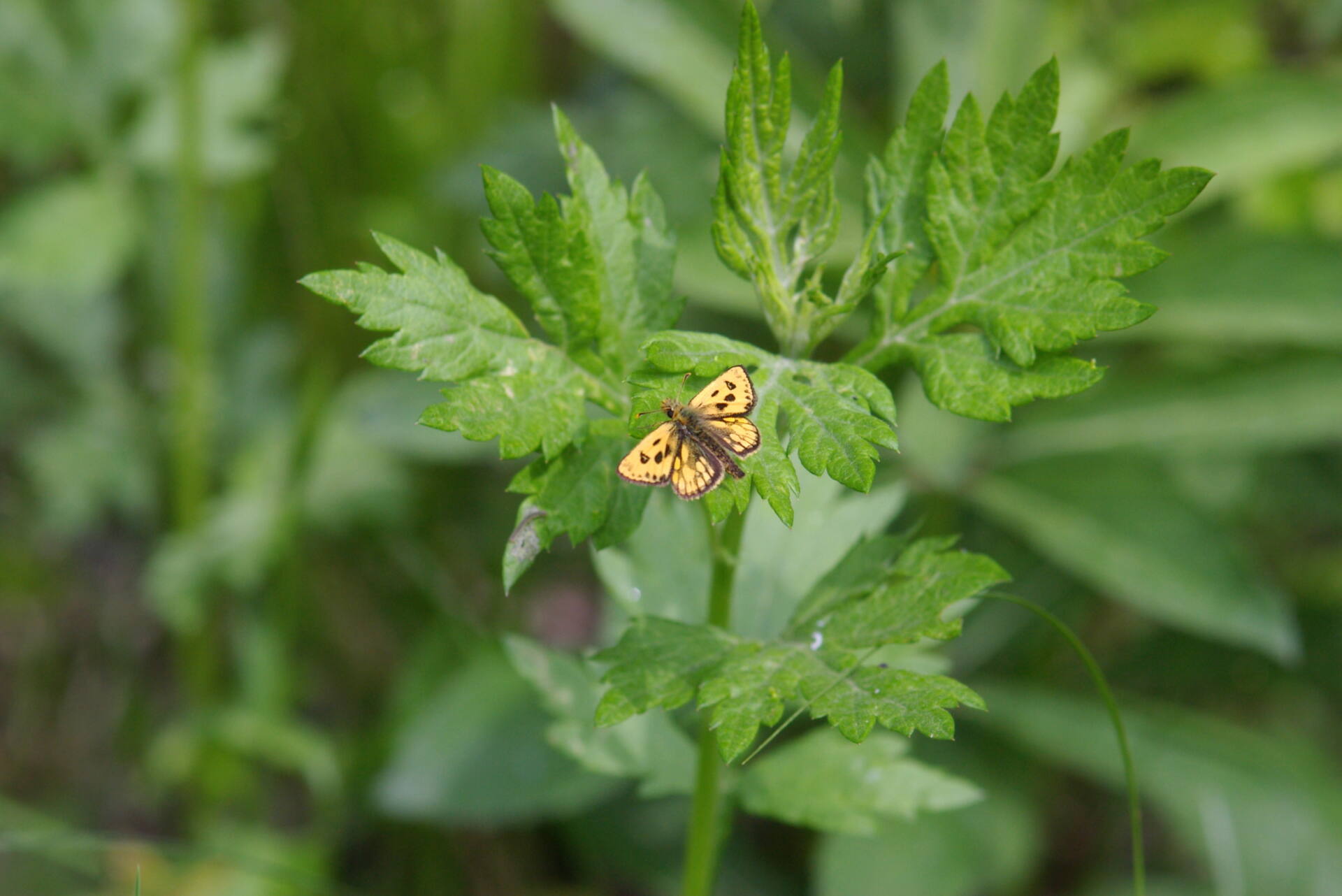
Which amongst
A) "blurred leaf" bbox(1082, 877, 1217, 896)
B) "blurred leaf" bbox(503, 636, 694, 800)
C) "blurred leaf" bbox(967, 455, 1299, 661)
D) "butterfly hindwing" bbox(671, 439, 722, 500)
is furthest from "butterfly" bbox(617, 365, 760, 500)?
"blurred leaf" bbox(1082, 877, 1217, 896)

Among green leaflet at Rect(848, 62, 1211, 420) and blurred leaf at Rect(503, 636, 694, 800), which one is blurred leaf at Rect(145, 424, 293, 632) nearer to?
blurred leaf at Rect(503, 636, 694, 800)

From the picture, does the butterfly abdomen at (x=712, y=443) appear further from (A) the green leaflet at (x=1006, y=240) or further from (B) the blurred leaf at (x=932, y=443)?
(B) the blurred leaf at (x=932, y=443)

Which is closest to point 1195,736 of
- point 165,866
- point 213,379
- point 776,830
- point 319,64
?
point 776,830

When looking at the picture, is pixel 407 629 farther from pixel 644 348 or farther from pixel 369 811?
pixel 644 348

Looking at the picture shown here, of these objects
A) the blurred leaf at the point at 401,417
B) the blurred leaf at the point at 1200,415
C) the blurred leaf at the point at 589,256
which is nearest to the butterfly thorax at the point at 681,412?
the blurred leaf at the point at 589,256

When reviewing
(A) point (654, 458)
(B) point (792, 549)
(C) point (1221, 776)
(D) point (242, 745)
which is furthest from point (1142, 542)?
(D) point (242, 745)

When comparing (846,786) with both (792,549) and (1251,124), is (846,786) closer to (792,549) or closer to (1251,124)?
(792,549)
